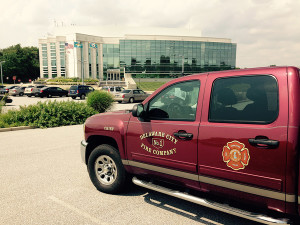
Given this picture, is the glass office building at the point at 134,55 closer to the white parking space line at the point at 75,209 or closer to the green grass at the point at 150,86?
the green grass at the point at 150,86

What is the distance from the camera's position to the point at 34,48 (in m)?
108

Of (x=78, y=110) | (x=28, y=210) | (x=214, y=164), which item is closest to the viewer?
(x=214, y=164)

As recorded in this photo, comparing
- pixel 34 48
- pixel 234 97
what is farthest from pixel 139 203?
pixel 34 48

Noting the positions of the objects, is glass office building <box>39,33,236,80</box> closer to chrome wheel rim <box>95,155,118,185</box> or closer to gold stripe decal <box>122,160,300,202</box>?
chrome wheel rim <box>95,155,118,185</box>

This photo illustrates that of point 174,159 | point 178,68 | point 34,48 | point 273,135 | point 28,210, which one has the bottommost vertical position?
point 28,210

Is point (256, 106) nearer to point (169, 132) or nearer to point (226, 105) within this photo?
point (226, 105)

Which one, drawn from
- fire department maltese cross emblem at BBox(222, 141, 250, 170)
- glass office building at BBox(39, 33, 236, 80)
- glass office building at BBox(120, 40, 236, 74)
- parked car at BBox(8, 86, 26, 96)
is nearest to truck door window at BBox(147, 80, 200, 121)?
fire department maltese cross emblem at BBox(222, 141, 250, 170)

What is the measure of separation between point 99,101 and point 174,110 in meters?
11.6

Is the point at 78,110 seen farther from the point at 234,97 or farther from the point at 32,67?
the point at 32,67

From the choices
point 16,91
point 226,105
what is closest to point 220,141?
point 226,105

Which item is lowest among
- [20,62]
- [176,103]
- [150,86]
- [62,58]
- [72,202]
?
[72,202]

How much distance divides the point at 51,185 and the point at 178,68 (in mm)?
78294

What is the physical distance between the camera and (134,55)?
256 ft

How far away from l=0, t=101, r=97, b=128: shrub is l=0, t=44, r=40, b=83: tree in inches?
3514
